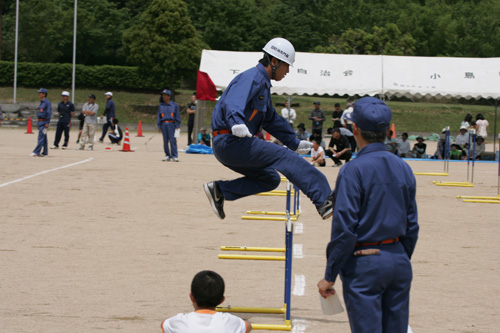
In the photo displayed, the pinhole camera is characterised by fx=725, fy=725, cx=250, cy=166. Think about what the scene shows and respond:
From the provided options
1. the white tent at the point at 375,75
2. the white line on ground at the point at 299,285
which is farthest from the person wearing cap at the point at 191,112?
the white line on ground at the point at 299,285

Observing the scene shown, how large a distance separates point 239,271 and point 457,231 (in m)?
4.86

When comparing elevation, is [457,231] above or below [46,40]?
below

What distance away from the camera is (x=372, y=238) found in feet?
13.1

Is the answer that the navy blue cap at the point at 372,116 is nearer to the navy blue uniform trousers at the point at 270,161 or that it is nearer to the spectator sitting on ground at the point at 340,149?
the navy blue uniform trousers at the point at 270,161

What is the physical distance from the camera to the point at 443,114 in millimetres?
58531

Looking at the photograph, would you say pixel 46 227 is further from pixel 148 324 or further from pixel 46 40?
pixel 46 40

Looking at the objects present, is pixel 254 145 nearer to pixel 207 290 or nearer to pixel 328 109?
pixel 207 290

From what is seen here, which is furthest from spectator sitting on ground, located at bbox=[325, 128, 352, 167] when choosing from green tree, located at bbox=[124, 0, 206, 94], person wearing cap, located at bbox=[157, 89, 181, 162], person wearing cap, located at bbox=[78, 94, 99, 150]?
green tree, located at bbox=[124, 0, 206, 94]

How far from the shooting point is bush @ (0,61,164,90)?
6244cm

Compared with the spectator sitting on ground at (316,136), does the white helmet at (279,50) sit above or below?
above

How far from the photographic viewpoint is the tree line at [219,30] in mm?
→ 64250

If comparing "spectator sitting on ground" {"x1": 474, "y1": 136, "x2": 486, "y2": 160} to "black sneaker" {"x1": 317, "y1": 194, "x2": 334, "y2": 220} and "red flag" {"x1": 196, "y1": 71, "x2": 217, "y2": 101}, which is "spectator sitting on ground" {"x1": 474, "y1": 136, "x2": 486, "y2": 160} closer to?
"red flag" {"x1": 196, "y1": 71, "x2": 217, "y2": 101}

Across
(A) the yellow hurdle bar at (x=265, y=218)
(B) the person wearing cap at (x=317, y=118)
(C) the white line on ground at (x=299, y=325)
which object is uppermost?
Result: (B) the person wearing cap at (x=317, y=118)

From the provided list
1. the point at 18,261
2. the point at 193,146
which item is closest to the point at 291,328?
the point at 18,261
